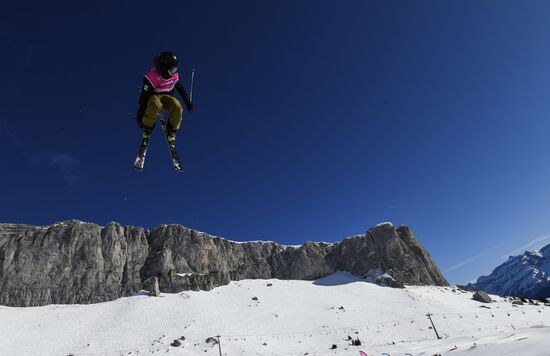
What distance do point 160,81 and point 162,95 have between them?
560 mm

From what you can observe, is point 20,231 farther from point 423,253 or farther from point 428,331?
point 423,253

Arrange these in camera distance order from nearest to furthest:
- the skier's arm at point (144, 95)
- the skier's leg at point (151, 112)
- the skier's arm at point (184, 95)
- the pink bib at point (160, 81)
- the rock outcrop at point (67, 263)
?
1. the pink bib at point (160, 81)
2. the skier's arm at point (144, 95)
3. the skier's leg at point (151, 112)
4. the skier's arm at point (184, 95)
5. the rock outcrop at point (67, 263)

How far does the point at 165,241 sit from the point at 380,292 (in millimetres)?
48313

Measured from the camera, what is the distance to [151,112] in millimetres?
10234

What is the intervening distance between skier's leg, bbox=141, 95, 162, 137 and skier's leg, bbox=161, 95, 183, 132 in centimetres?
31

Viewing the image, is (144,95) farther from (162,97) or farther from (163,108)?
(163,108)

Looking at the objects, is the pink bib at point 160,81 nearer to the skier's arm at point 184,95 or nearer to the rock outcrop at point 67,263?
the skier's arm at point 184,95

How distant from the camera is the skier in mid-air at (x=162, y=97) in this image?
30.0ft

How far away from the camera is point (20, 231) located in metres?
70.8

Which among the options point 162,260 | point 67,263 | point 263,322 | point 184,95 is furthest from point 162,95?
point 67,263

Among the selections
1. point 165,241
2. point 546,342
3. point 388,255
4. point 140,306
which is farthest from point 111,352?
point 388,255

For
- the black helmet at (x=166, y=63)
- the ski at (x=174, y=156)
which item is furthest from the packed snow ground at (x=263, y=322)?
the black helmet at (x=166, y=63)

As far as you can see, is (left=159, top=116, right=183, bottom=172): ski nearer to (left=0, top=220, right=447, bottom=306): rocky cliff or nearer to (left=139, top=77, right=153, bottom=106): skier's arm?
(left=139, top=77, right=153, bottom=106): skier's arm

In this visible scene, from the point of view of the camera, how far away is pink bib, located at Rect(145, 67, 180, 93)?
9.56 meters
